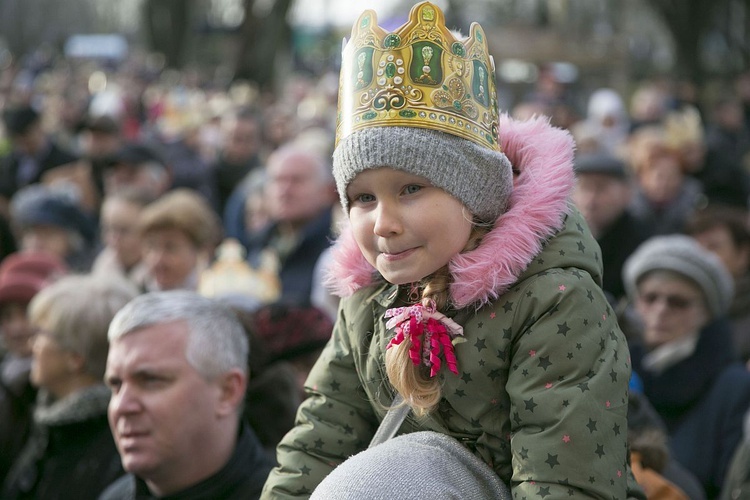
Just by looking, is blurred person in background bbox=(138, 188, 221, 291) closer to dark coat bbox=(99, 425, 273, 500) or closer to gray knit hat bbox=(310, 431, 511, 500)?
dark coat bbox=(99, 425, 273, 500)

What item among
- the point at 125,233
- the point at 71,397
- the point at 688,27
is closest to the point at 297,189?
the point at 125,233

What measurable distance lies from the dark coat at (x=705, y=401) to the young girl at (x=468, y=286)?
→ 2.73m

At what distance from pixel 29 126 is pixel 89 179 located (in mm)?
1918

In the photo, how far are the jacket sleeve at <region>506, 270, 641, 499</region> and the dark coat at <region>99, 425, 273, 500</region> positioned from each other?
160 cm

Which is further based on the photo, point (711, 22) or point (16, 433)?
point (711, 22)

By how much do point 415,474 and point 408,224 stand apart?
0.52 metres

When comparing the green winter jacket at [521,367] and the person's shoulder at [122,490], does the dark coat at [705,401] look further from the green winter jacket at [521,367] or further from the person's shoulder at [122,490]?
the green winter jacket at [521,367]

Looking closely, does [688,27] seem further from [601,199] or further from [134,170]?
[601,199]

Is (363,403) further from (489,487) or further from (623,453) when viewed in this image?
(623,453)

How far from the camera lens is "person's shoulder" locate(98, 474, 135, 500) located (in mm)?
3818

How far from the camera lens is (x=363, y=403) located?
8.43 ft

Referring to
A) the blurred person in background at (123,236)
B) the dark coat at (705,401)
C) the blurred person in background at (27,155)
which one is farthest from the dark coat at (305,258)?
the blurred person in background at (27,155)

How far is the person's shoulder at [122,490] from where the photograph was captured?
3.82 m

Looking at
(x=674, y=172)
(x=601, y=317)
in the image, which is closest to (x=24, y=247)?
(x=674, y=172)
